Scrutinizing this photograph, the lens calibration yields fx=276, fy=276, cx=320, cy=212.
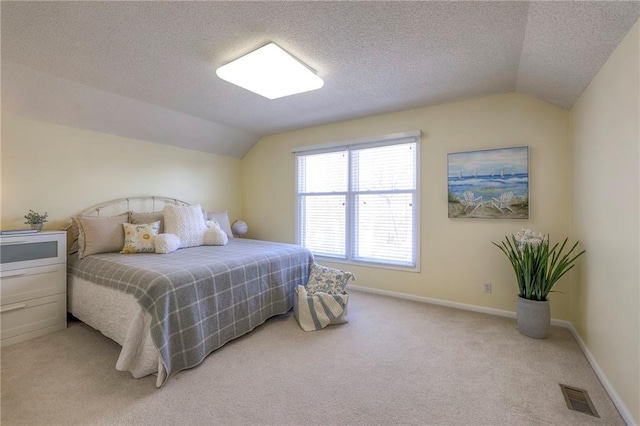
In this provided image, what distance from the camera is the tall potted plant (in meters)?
2.37

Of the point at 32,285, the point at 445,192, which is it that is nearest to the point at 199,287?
the point at 32,285

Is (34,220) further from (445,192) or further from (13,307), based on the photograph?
(445,192)

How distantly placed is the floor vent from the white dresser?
399 cm

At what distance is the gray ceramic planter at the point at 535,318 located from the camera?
236 centimetres

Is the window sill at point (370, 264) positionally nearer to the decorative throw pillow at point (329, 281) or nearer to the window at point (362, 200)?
the window at point (362, 200)

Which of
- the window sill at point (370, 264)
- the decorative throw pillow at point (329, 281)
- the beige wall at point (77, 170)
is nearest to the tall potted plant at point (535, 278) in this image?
the window sill at point (370, 264)

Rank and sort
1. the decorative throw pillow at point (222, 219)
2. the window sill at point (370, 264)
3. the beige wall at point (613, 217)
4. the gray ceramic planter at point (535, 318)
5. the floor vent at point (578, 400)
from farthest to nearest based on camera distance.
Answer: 1. the decorative throw pillow at point (222, 219)
2. the window sill at point (370, 264)
3. the gray ceramic planter at point (535, 318)
4. the floor vent at point (578, 400)
5. the beige wall at point (613, 217)

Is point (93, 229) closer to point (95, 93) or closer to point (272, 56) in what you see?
point (95, 93)

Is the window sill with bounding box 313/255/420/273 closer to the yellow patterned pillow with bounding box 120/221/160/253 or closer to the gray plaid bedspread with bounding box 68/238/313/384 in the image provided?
the gray plaid bedspread with bounding box 68/238/313/384

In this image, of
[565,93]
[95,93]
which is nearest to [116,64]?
[95,93]

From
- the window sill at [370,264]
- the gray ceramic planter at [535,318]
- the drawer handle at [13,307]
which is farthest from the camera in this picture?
the window sill at [370,264]

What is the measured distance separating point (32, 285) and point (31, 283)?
2 centimetres

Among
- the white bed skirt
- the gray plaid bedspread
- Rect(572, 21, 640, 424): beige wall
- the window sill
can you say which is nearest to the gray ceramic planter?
Rect(572, 21, 640, 424): beige wall

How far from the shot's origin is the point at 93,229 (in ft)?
9.07
